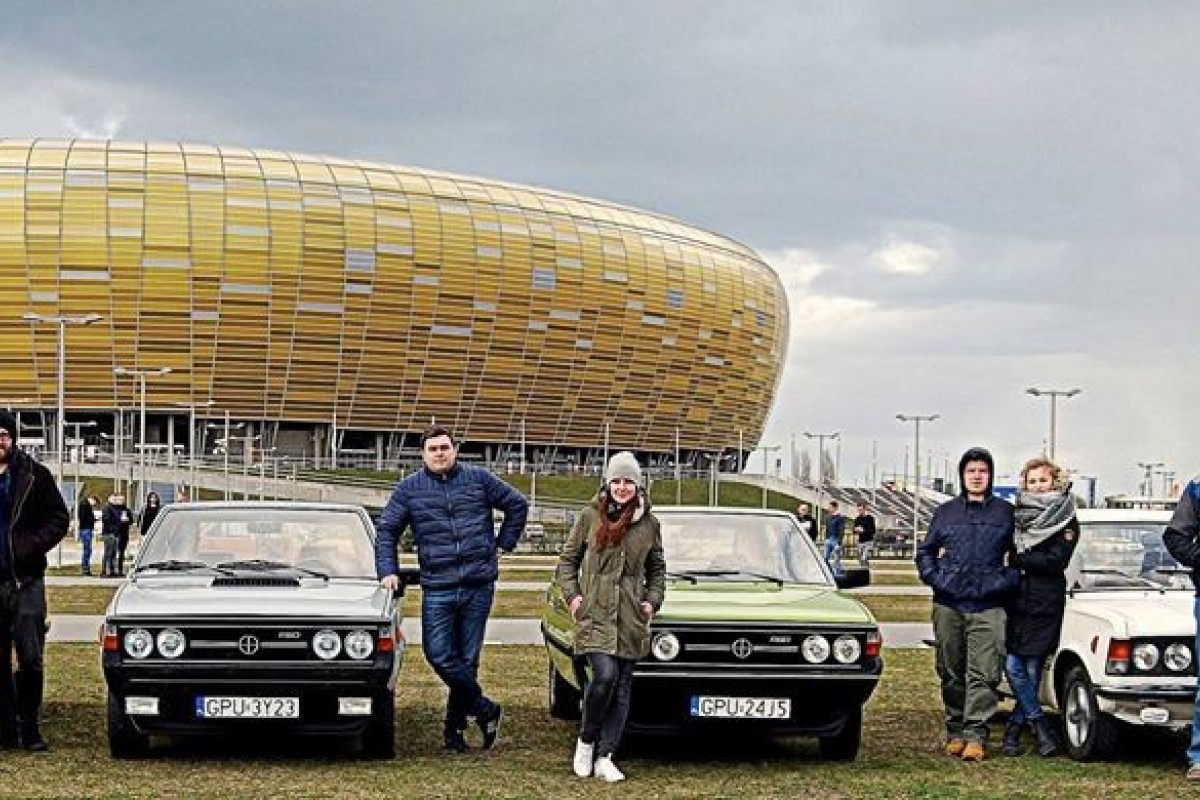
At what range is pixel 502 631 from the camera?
20031mm

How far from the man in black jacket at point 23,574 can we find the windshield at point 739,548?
3.79 metres

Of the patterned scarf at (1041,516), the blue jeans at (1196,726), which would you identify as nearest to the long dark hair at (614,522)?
the patterned scarf at (1041,516)

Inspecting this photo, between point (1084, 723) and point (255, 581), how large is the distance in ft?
16.2

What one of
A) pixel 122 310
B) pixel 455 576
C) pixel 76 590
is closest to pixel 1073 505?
pixel 455 576

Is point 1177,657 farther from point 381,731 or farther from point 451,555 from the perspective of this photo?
point 381,731

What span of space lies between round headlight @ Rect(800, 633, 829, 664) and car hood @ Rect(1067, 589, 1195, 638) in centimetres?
164

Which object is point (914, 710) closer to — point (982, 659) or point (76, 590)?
point (982, 659)

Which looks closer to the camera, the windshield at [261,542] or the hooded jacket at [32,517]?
the hooded jacket at [32,517]

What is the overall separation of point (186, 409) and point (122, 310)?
687cm

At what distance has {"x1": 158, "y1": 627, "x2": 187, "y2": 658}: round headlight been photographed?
958 centimetres

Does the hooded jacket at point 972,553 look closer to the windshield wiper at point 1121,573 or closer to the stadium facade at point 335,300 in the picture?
the windshield wiper at point 1121,573

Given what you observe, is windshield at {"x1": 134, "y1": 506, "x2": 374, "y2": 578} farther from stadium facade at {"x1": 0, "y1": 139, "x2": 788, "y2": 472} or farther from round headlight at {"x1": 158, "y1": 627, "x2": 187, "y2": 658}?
stadium facade at {"x1": 0, "y1": 139, "x2": 788, "y2": 472}

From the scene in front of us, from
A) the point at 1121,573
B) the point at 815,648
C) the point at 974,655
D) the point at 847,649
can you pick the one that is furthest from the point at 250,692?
the point at 1121,573

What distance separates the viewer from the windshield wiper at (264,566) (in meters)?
10.8
